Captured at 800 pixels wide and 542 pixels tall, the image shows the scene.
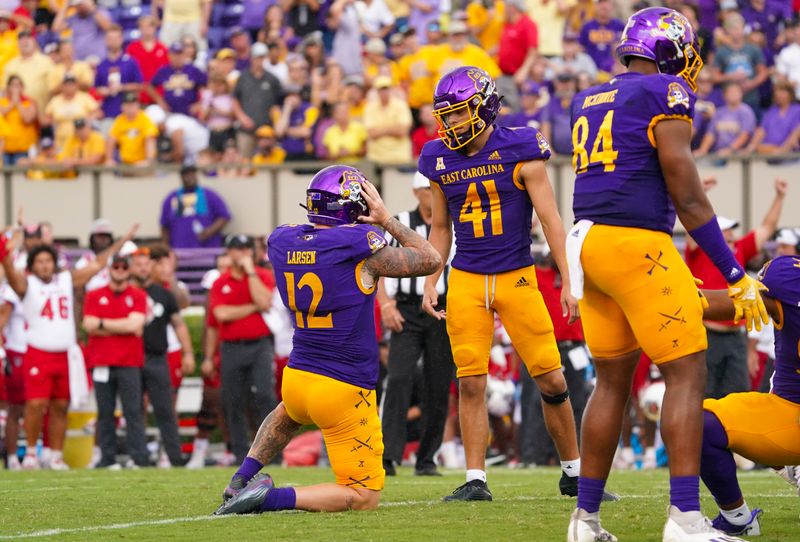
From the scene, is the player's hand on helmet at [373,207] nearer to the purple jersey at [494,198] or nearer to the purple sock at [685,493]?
the purple jersey at [494,198]

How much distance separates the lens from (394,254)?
7.24 meters

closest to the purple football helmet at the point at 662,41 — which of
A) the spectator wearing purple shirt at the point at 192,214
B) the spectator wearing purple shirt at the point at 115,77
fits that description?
the spectator wearing purple shirt at the point at 192,214

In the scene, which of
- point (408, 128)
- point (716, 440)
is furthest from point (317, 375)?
point (408, 128)

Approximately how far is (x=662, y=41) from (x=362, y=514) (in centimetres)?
274

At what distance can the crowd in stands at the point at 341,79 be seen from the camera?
1727 centimetres

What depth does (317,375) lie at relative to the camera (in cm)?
714

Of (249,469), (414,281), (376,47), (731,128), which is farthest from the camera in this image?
(376,47)

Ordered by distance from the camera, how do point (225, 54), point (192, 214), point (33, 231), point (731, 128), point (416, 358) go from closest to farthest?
point (416, 358) → point (33, 231) → point (731, 128) → point (192, 214) → point (225, 54)

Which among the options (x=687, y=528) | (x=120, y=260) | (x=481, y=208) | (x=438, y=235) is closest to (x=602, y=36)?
(x=120, y=260)

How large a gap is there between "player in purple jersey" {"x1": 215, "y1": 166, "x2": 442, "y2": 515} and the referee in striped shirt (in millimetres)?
3014

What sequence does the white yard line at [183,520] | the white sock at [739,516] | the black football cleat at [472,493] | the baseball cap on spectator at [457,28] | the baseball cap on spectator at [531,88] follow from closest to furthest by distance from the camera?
the white sock at [739,516]
the white yard line at [183,520]
the black football cleat at [472,493]
the baseball cap on spectator at [531,88]
the baseball cap on spectator at [457,28]

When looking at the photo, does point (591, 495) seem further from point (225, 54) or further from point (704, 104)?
point (225, 54)

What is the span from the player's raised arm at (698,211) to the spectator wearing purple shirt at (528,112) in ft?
35.6

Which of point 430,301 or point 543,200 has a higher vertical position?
point 543,200
